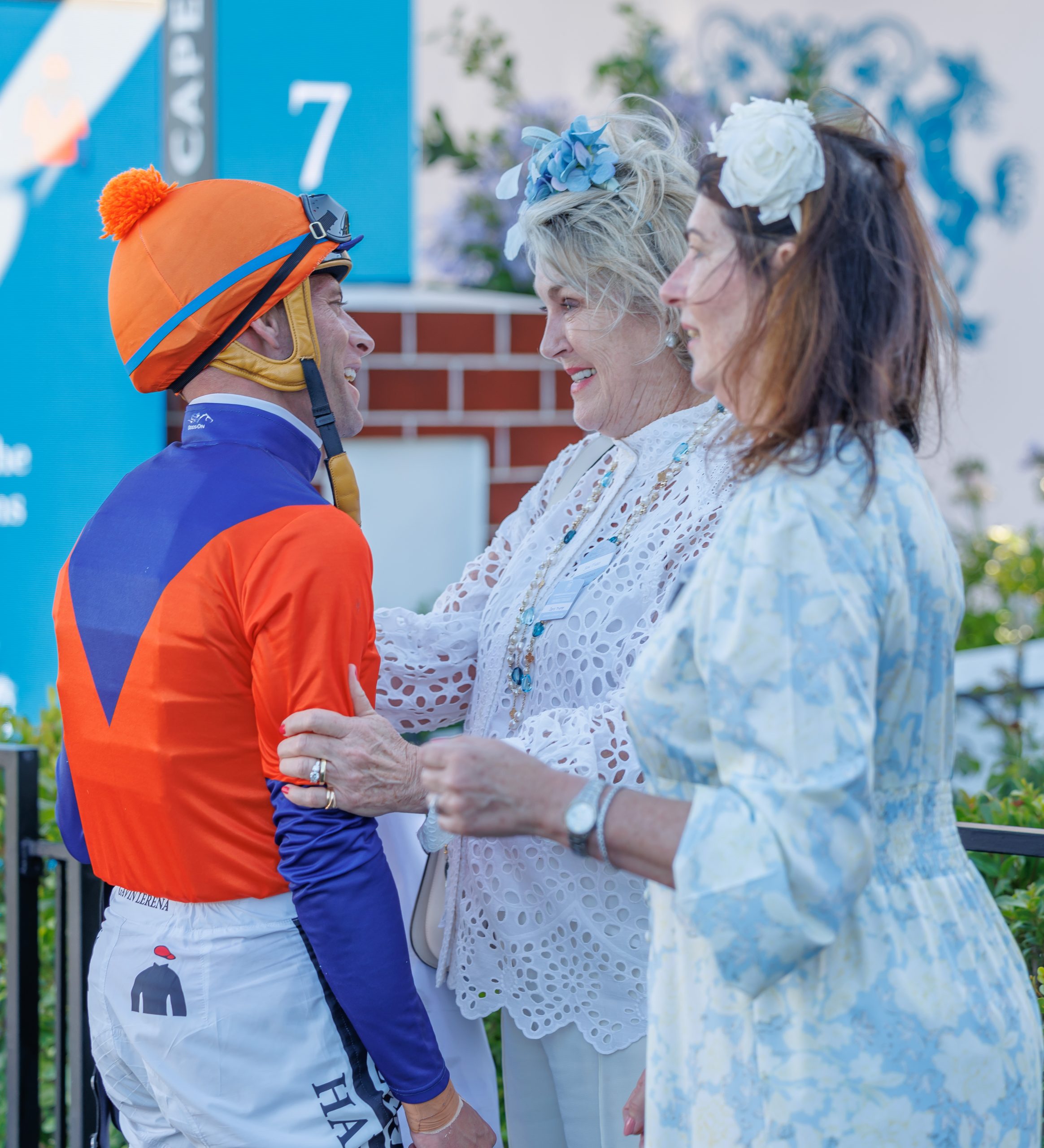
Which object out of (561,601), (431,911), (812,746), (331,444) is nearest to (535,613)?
(561,601)

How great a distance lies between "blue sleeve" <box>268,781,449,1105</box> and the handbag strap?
76cm

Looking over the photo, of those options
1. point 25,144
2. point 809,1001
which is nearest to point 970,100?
point 25,144

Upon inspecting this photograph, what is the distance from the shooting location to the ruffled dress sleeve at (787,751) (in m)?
1.05

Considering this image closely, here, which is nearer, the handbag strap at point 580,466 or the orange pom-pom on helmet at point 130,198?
the orange pom-pom on helmet at point 130,198

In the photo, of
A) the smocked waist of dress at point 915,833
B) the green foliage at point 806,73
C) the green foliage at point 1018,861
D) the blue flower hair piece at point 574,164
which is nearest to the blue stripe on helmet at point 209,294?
the blue flower hair piece at point 574,164

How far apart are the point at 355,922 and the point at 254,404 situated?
685 mm

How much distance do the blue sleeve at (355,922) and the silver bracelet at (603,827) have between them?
1.50 feet

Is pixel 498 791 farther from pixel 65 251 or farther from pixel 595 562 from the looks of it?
pixel 65 251

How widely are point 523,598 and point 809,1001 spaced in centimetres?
89

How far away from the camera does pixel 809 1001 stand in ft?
3.75

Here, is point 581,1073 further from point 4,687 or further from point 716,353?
point 4,687

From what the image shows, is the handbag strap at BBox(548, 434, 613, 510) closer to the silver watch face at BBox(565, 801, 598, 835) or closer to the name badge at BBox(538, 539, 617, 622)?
the name badge at BBox(538, 539, 617, 622)

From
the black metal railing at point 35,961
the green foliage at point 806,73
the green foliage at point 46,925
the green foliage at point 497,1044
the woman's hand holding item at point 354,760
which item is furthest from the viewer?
the green foliage at point 806,73

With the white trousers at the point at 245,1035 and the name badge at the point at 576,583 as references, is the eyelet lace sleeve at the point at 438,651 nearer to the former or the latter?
the name badge at the point at 576,583
